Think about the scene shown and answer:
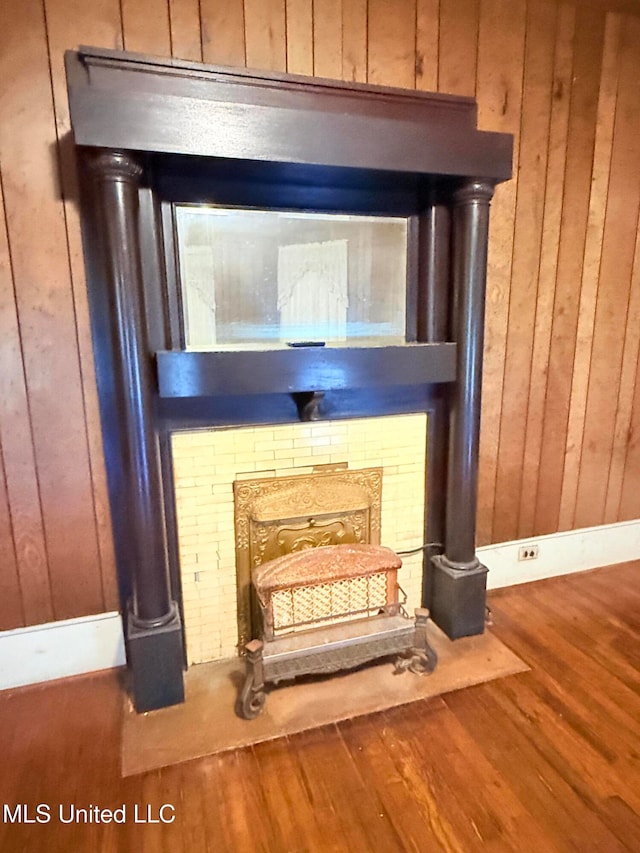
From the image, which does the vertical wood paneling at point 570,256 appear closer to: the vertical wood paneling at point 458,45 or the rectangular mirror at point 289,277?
the vertical wood paneling at point 458,45

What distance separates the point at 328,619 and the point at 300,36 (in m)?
2.11

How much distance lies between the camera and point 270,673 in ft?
6.06

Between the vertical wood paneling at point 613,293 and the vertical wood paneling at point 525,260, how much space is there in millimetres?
392

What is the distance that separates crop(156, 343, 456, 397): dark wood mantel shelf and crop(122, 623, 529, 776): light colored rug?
1.11 meters

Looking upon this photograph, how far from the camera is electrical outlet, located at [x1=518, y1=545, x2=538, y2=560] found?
105 inches

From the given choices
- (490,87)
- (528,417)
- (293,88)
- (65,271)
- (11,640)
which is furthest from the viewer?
(528,417)

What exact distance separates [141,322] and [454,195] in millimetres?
1235

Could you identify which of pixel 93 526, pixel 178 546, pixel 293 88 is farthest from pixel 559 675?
pixel 293 88

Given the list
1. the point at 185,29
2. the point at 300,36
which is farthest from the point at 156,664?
the point at 300,36

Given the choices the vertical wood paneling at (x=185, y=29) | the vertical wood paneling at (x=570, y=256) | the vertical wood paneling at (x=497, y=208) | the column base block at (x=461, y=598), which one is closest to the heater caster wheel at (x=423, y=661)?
the column base block at (x=461, y=598)

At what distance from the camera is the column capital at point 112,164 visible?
4.99ft

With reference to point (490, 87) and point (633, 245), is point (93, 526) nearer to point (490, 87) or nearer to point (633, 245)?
point (490, 87)

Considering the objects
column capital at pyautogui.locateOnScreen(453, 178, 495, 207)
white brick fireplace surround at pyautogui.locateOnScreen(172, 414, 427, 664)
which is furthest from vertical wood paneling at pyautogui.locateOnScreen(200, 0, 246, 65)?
white brick fireplace surround at pyautogui.locateOnScreen(172, 414, 427, 664)

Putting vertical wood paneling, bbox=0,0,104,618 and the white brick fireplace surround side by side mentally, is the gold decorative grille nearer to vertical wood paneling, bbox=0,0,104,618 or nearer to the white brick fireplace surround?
the white brick fireplace surround
